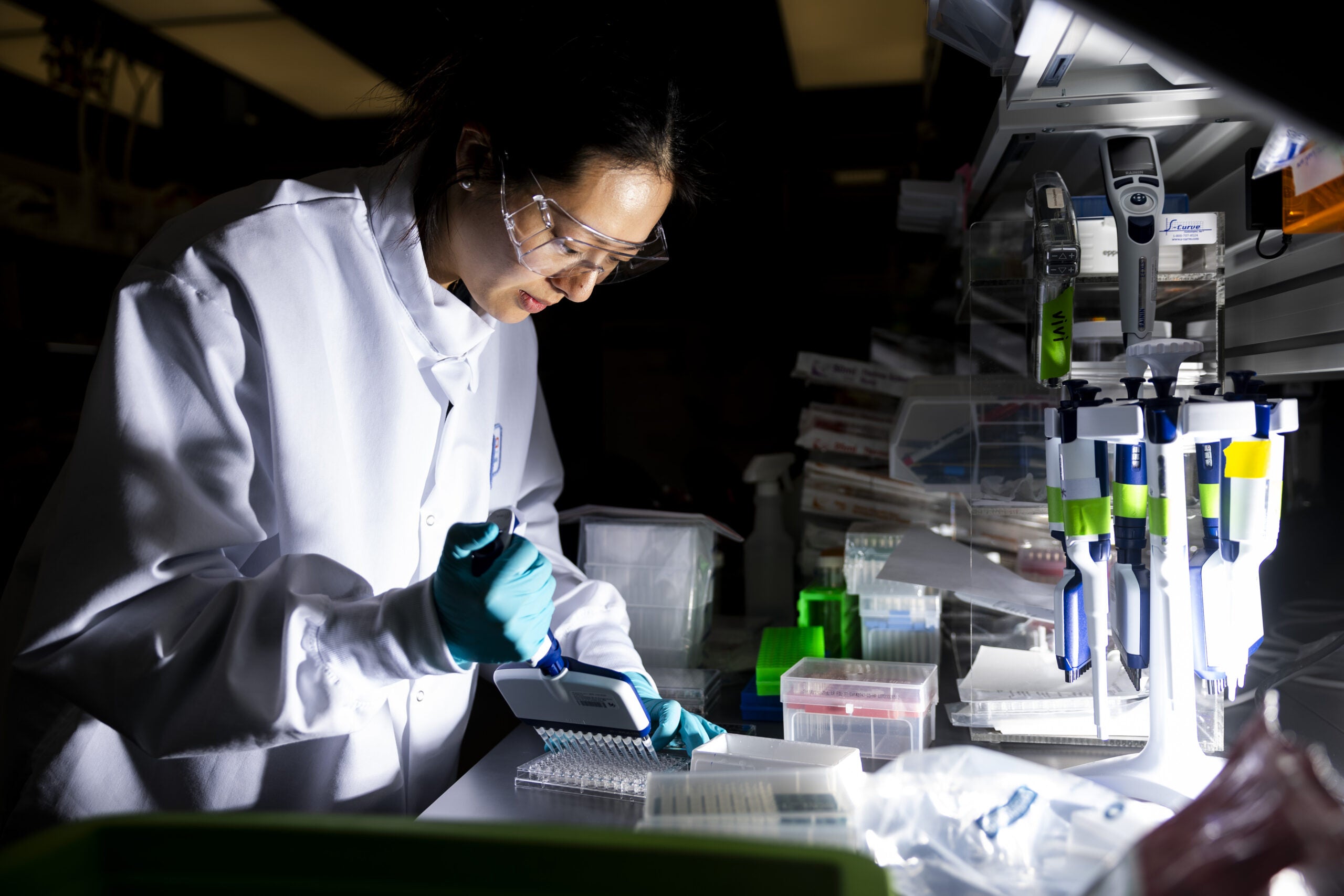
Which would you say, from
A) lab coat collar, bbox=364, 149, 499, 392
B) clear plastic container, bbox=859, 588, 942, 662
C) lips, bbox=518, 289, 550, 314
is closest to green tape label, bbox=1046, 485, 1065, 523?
clear plastic container, bbox=859, 588, 942, 662

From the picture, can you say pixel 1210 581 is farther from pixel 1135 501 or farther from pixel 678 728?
pixel 678 728

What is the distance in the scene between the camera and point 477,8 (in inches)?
75.4

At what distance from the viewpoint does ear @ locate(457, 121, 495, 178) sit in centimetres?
122

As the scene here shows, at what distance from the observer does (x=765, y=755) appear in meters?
1.06

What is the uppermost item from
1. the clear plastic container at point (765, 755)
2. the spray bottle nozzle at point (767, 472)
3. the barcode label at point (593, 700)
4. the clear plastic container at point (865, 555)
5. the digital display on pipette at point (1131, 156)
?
the digital display on pipette at point (1131, 156)

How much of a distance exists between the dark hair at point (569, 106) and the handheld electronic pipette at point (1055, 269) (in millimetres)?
516

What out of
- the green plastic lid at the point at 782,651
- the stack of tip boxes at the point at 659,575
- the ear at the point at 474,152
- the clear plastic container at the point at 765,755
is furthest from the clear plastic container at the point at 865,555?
the ear at the point at 474,152

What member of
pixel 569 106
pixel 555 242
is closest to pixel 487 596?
pixel 555 242

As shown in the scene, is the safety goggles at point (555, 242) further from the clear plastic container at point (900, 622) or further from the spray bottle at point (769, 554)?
the spray bottle at point (769, 554)

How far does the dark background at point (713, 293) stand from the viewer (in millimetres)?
2275

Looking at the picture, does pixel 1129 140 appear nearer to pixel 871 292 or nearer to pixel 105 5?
pixel 871 292

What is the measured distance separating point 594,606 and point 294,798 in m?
0.54

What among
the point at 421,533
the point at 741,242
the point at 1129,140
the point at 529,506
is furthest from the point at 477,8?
the point at 1129,140

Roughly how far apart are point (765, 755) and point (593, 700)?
223 millimetres
